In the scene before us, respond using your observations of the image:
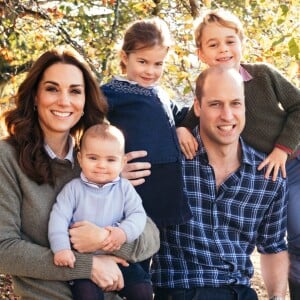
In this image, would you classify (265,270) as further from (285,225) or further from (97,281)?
(97,281)

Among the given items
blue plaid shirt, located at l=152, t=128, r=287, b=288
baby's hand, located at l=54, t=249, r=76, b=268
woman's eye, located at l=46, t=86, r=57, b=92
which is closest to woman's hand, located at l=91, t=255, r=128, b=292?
baby's hand, located at l=54, t=249, r=76, b=268

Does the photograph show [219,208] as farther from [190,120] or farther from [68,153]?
[68,153]

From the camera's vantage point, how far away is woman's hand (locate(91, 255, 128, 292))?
9.80 ft

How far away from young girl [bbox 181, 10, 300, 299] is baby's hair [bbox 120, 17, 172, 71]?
1.06 ft

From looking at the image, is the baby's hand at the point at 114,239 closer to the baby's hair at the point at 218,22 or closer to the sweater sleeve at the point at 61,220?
the sweater sleeve at the point at 61,220

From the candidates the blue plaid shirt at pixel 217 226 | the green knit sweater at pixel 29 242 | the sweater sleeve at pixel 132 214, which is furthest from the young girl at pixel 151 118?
the green knit sweater at pixel 29 242

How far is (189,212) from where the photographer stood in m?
3.45

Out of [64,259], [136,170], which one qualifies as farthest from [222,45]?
[64,259]

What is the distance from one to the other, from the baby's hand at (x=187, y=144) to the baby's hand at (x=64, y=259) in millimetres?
968

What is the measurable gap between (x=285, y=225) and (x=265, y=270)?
0.30 meters

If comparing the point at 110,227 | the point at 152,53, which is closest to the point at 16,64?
the point at 152,53

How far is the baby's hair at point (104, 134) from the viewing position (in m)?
3.09

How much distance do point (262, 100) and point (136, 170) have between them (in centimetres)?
90

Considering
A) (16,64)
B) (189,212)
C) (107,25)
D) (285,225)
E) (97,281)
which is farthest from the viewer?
(16,64)
